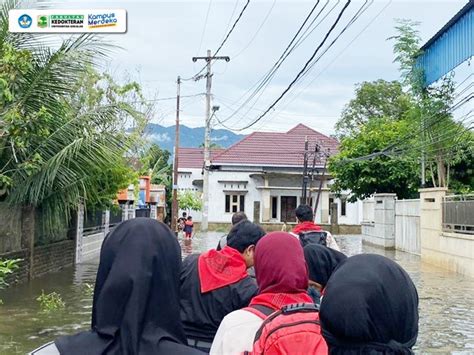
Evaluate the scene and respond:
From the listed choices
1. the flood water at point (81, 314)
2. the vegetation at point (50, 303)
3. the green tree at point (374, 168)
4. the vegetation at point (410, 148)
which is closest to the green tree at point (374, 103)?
the vegetation at point (410, 148)

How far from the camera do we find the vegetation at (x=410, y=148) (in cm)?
2219

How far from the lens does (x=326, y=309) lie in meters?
2.24

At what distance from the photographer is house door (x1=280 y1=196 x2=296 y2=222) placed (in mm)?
46562

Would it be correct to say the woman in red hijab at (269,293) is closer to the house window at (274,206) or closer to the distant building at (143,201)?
the distant building at (143,201)

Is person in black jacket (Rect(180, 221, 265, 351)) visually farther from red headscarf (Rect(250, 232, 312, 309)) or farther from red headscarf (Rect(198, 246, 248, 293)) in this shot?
→ red headscarf (Rect(250, 232, 312, 309))

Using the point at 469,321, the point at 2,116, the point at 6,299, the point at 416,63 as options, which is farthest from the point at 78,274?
the point at 416,63

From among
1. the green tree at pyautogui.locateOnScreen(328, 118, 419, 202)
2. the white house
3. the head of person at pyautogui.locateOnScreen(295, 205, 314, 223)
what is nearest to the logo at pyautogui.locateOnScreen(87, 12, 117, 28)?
the head of person at pyautogui.locateOnScreen(295, 205, 314, 223)

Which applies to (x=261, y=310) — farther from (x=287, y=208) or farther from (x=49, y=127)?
(x=287, y=208)

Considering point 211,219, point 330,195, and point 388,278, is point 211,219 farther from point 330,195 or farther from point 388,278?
point 388,278

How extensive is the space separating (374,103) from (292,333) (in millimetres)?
45085

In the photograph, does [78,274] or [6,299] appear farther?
[78,274]

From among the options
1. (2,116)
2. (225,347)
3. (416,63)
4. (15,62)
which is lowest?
(225,347)

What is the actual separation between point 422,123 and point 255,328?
20.8 m

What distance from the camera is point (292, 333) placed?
259cm
